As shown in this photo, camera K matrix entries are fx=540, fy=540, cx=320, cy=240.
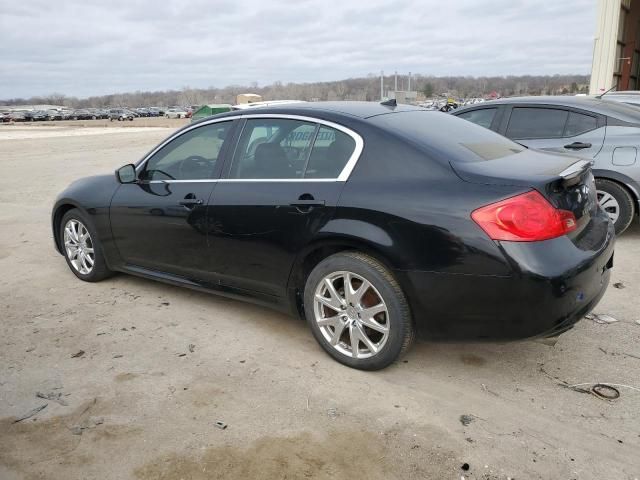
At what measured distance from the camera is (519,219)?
9.00 feet

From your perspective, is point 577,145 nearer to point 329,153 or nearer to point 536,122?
point 536,122

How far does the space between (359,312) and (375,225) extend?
0.55 metres

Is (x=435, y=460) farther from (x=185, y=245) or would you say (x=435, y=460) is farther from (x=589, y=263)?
(x=185, y=245)

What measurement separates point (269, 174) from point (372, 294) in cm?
110

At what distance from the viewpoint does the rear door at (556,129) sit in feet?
19.3

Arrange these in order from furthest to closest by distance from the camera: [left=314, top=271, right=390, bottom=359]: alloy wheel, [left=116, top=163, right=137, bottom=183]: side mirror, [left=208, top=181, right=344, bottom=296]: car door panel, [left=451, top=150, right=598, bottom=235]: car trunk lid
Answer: [left=116, top=163, right=137, bottom=183]: side mirror → [left=208, top=181, right=344, bottom=296]: car door panel → [left=314, top=271, right=390, bottom=359]: alloy wheel → [left=451, top=150, right=598, bottom=235]: car trunk lid

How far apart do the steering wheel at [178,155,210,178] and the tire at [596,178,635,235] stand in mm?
4201

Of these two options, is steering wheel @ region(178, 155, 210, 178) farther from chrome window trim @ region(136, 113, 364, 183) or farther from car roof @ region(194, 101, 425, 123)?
car roof @ region(194, 101, 425, 123)

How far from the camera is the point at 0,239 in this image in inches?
268

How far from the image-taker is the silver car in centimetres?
570

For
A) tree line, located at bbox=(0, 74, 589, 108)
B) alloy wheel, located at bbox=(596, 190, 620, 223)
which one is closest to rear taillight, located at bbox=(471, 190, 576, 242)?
alloy wheel, located at bbox=(596, 190, 620, 223)

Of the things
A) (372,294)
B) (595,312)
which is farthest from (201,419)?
(595,312)

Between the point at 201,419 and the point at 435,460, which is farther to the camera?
the point at 201,419

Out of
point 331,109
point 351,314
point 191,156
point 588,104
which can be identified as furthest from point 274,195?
point 588,104
